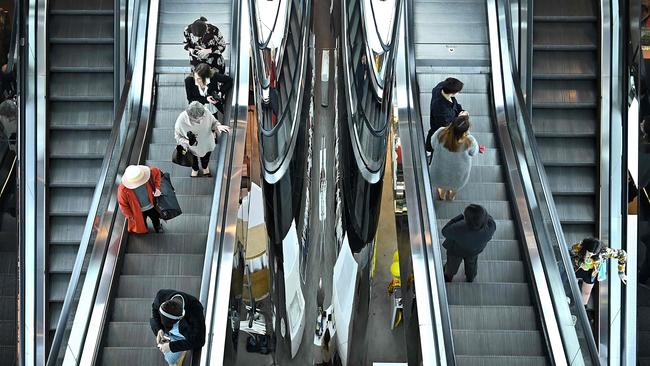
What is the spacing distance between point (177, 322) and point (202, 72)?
2.78 metres

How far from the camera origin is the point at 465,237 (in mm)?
8125

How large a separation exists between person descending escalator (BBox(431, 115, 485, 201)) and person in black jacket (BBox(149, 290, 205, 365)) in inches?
→ 106

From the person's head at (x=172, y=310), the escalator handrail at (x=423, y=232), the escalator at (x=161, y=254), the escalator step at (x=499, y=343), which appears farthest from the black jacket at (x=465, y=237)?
the person's head at (x=172, y=310)

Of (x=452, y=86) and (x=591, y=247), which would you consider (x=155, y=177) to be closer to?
(x=452, y=86)

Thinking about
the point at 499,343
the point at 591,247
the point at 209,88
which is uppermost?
the point at 209,88

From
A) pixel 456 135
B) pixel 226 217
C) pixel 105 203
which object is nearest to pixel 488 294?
pixel 456 135

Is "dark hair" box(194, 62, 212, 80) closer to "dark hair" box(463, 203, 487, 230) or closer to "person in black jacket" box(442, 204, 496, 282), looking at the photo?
"person in black jacket" box(442, 204, 496, 282)

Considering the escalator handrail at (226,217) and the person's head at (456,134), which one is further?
the person's head at (456,134)

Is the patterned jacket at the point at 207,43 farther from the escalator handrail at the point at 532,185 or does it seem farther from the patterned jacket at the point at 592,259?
the patterned jacket at the point at 592,259

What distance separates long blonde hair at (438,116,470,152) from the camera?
27.8 ft

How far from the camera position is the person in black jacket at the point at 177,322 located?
698cm

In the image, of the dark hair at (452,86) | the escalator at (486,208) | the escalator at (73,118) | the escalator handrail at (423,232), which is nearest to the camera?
the escalator handrail at (423,232)

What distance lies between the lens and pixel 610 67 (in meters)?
10.1

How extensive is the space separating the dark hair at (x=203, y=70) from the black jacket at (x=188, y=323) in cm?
257
